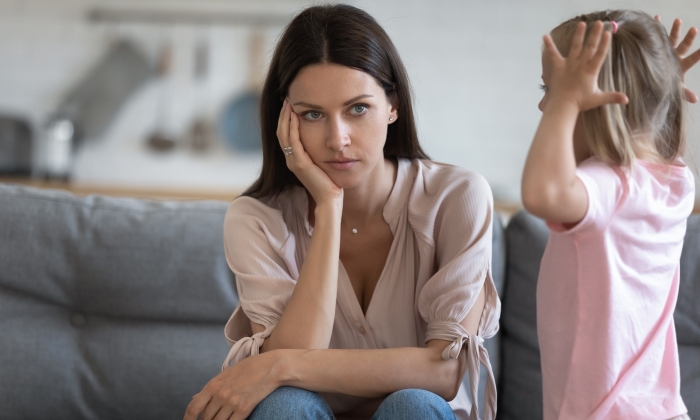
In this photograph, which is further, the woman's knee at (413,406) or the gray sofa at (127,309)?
the gray sofa at (127,309)

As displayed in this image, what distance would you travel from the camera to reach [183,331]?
5.60ft

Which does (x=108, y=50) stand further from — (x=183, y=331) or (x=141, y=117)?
(x=183, y=331)

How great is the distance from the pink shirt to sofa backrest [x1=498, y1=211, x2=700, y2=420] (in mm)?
565

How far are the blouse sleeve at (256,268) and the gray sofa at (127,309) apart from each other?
290 mm

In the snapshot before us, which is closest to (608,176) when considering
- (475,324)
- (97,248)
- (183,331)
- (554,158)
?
(554,158)

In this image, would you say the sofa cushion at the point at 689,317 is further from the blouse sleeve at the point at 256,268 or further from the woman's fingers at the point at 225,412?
the woman's fingers at the point at 225,412

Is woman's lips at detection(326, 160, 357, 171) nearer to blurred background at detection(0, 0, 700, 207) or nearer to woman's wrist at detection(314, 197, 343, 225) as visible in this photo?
woman's wrist at detection(314, 197, 343, 225)

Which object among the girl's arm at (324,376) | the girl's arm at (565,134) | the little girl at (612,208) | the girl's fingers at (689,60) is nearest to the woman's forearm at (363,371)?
the girl's arm at (324,376)

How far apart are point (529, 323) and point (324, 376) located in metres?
0.65

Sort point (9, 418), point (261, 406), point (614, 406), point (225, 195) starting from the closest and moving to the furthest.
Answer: point (614, 406)
point (261, 406)
point (9, 418)
point (225, 195)

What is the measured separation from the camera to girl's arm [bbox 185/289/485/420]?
1.23 meters

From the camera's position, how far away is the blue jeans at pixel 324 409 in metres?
1.14

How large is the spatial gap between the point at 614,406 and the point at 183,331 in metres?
1.07

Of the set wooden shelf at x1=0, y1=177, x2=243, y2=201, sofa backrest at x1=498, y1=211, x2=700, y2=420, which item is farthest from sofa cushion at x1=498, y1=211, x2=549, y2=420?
wooden shelf at x1=0, y1=177, x2=243, y2=201
